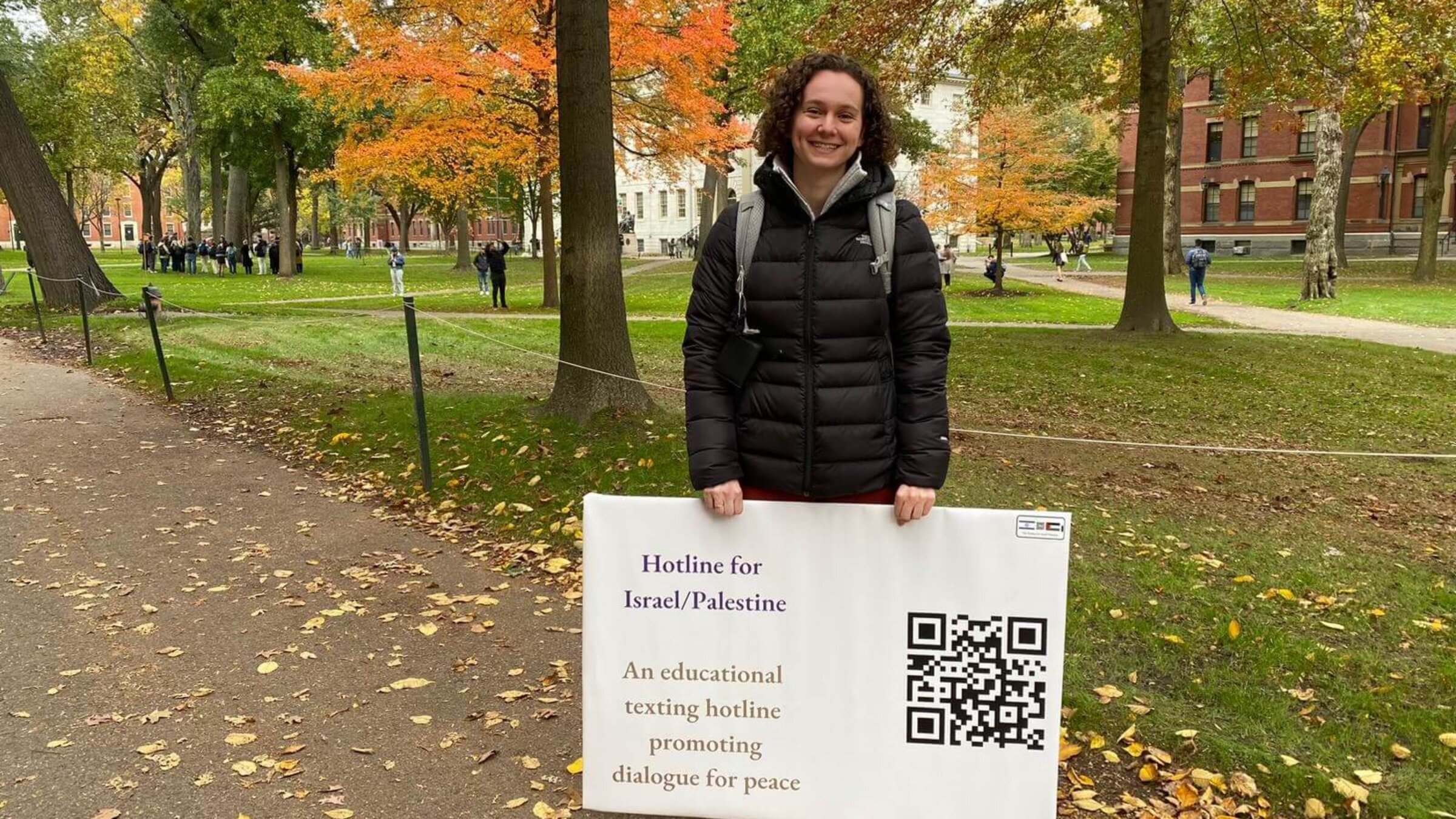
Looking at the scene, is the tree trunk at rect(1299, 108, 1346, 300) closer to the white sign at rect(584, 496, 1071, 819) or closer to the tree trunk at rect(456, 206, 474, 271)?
the white sign at rect(584, 496, 1071, 819)

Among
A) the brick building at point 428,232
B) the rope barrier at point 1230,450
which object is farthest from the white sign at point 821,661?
the brick building at point 428,232

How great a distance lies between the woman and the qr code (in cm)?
37

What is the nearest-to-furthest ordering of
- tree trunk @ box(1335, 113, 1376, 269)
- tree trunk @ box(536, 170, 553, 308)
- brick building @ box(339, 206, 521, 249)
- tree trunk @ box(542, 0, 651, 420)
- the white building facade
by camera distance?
tree trunk @ box(542, 0, 651, 420)
tree trunk @ box(536, 170, 553, 308)
tree trunk @ box(1335, 113, 1376, 269)
the white building facade
brick building @ box(339, 206, 521, 249)

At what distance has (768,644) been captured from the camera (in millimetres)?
2729

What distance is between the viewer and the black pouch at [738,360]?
8.75 ft

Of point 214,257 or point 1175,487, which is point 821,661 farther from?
point 214,257

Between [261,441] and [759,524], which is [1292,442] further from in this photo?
[261,441]

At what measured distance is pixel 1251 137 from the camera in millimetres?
50188

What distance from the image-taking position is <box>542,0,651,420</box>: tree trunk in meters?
7.07

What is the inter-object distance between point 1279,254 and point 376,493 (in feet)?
176

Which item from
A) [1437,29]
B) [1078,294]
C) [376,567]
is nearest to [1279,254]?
[1078,294]

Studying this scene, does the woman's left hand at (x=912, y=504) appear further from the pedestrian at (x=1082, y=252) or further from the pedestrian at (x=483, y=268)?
the pedestrian at (x=1082, y=252)

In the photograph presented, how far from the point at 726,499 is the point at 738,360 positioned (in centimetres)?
40

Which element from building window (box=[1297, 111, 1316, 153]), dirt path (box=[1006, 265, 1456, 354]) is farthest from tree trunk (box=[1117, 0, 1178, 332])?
building window (box=[1297, 111, 1316, 153])
